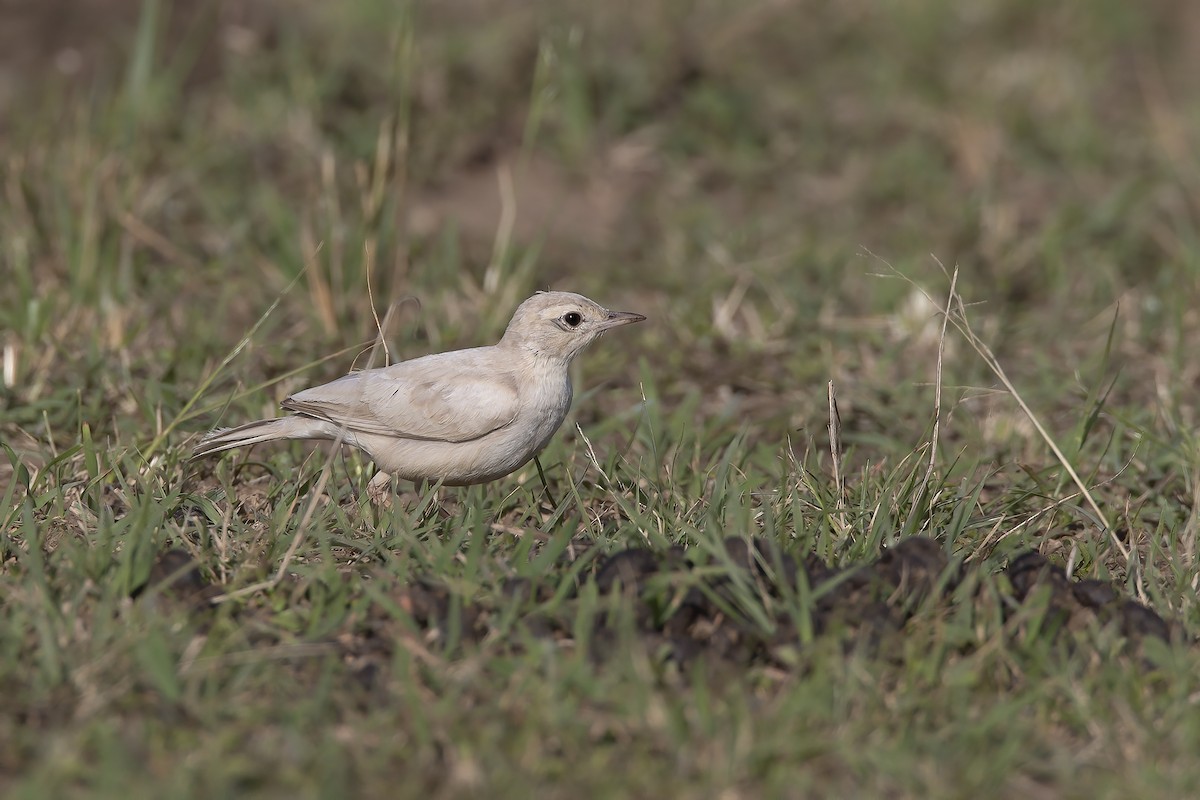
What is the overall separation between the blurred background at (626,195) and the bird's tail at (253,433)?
21.1 inches

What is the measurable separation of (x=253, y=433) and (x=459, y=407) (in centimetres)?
70

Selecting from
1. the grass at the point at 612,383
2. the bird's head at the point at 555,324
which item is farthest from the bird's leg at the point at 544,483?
the bird's head at the point at 555,324

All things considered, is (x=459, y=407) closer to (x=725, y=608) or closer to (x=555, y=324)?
(x=555, y=324)

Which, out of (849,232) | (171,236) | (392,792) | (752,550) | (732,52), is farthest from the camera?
(732,52)

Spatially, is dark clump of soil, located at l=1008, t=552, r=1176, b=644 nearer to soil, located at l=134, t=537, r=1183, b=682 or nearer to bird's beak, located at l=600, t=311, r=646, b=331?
soil, located at l=134, t=537, r=1183, b=682

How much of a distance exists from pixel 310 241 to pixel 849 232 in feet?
9.87

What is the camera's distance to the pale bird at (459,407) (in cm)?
477

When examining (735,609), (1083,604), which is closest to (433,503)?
(735,609)

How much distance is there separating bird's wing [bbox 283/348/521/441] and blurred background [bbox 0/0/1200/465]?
44 centimetres

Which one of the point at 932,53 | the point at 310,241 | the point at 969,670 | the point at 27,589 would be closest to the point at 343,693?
the point at 27,589

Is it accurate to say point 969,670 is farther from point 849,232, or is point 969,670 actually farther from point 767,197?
point 767,197

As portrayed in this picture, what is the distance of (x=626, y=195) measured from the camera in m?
8.51

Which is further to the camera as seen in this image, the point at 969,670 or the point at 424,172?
the point at 424,172

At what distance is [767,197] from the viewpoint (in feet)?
28.3
